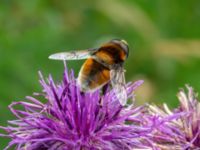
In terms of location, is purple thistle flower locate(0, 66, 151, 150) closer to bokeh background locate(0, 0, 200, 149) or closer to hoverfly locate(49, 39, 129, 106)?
hoverfly locate(49, 39, 129, 106)

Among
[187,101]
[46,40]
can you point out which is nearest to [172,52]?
[46,40]

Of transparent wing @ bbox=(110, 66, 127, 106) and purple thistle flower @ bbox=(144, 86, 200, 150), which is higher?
transparent wing @ bbox=(110, 66, 127, 106)

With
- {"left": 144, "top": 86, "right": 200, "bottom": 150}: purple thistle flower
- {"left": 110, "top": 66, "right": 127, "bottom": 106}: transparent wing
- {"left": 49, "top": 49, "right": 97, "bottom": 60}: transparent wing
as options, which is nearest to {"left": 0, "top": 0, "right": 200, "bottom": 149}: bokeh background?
{"left": 144, "top": 86, "right": 200, "bottom": 150}: purple thistle flower

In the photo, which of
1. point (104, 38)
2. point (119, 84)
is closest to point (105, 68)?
point (119, 84)

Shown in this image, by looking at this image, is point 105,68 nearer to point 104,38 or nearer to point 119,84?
point 119,84

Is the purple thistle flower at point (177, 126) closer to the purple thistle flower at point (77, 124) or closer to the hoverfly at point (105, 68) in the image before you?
the purple thistle flower at point (77, 124)

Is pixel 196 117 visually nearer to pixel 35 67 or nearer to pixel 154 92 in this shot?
pixel 154 92
